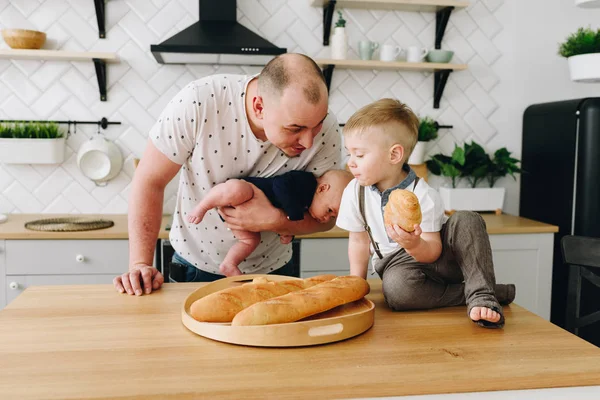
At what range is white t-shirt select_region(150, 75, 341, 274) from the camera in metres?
1.61

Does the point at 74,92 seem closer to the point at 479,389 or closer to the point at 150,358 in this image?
the point at 150,358

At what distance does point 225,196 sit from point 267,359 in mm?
759

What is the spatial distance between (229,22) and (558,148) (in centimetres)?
193

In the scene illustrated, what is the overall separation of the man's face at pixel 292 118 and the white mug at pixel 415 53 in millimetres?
1949

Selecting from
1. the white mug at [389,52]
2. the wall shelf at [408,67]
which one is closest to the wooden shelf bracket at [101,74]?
the wall shelf at [408,67]

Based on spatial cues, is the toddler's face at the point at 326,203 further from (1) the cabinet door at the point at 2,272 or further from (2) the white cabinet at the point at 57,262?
(1) the cabinet door at the point at 2,272

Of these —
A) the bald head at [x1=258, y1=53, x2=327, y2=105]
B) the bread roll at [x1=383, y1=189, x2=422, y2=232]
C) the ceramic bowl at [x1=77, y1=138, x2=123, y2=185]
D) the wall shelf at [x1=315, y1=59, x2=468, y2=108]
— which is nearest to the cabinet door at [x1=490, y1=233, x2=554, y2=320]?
the wall shelf at [x1=315, y1=59, x2=468, y2=108]

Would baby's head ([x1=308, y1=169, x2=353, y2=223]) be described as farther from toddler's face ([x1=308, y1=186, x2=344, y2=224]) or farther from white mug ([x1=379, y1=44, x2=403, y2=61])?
white mug ([x1=379, y1=44, x2=403, y2=61])

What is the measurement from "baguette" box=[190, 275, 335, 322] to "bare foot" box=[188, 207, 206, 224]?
0.56 m

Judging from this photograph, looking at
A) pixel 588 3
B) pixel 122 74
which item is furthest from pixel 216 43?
pixel 588 3

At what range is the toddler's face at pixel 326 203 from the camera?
69.0 inches

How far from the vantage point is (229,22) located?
9.85 feet

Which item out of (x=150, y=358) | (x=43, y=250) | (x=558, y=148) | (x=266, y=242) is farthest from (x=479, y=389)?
(x=558, y=148)

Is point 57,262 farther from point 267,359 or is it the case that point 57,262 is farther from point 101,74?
point 267,359
